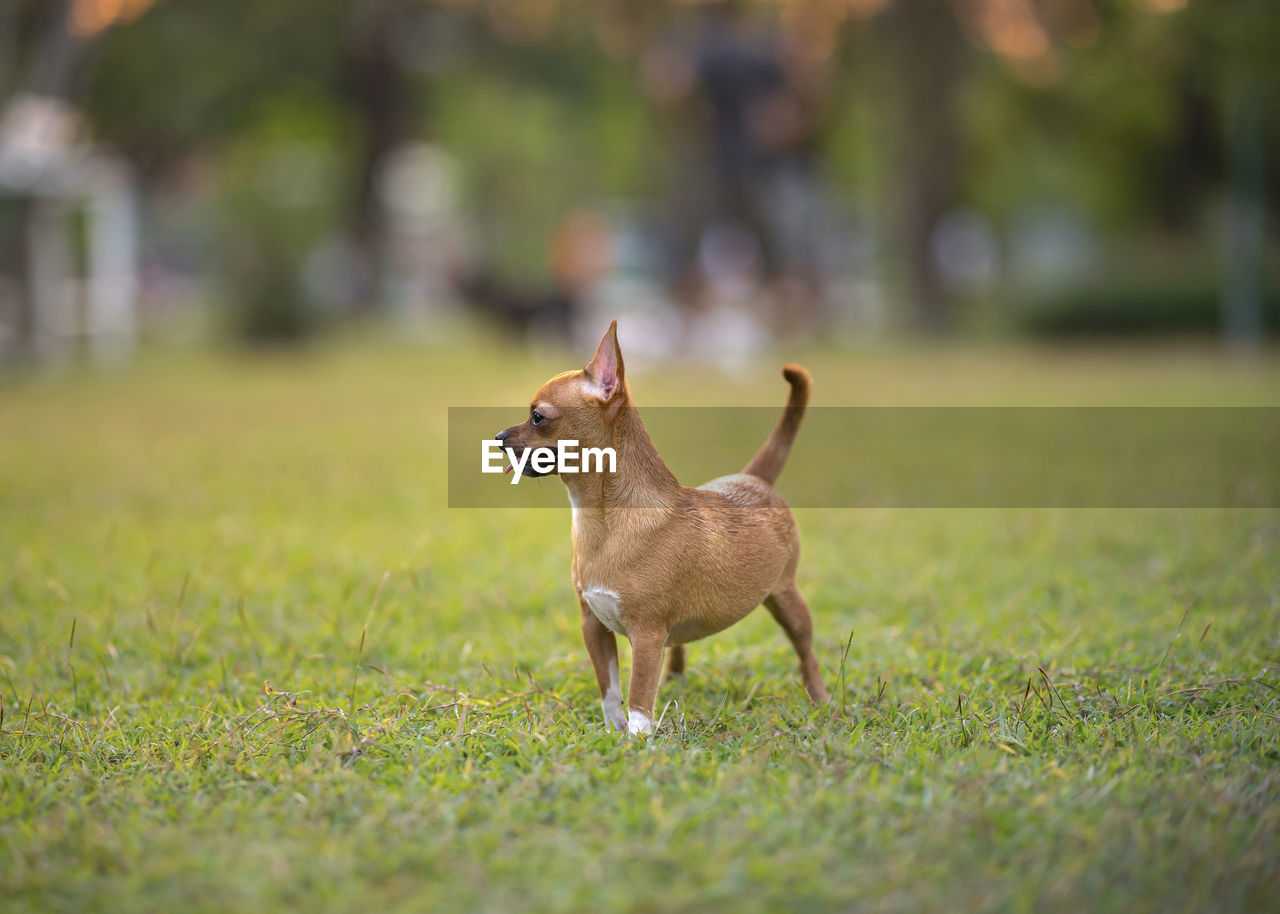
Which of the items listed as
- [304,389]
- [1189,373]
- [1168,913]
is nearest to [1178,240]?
[1189,373]

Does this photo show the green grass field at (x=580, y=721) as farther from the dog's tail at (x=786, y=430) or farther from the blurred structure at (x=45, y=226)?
the blurred structure at (x=45, y=226)

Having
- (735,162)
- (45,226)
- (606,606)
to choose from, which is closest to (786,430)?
(606,606)

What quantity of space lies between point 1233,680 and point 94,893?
269 centimetres

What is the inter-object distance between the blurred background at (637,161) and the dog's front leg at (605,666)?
34.0 feet

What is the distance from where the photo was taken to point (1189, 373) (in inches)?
439

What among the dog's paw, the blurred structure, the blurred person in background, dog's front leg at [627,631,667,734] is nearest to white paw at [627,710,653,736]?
dog's front leg at [627,631,667,734]

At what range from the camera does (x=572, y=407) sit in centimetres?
281

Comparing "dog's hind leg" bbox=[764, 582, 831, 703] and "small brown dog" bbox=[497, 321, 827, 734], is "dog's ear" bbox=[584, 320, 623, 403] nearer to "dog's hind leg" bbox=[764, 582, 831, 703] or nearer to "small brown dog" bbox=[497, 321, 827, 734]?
→ "small brown dog" bbox=[497, 321, 827, 734]

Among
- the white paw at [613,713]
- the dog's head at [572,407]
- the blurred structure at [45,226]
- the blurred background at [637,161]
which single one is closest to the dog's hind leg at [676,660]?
the white paw at [613,713]

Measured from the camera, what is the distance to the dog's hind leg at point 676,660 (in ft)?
11.1

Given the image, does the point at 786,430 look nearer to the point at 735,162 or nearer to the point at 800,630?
the point at 800,630

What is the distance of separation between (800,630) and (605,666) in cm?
52

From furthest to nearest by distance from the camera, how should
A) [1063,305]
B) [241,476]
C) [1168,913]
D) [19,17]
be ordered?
[19,17] < [1063,305] < [241,476] < [1168,913]

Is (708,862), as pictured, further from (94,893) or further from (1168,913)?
(94,893)
